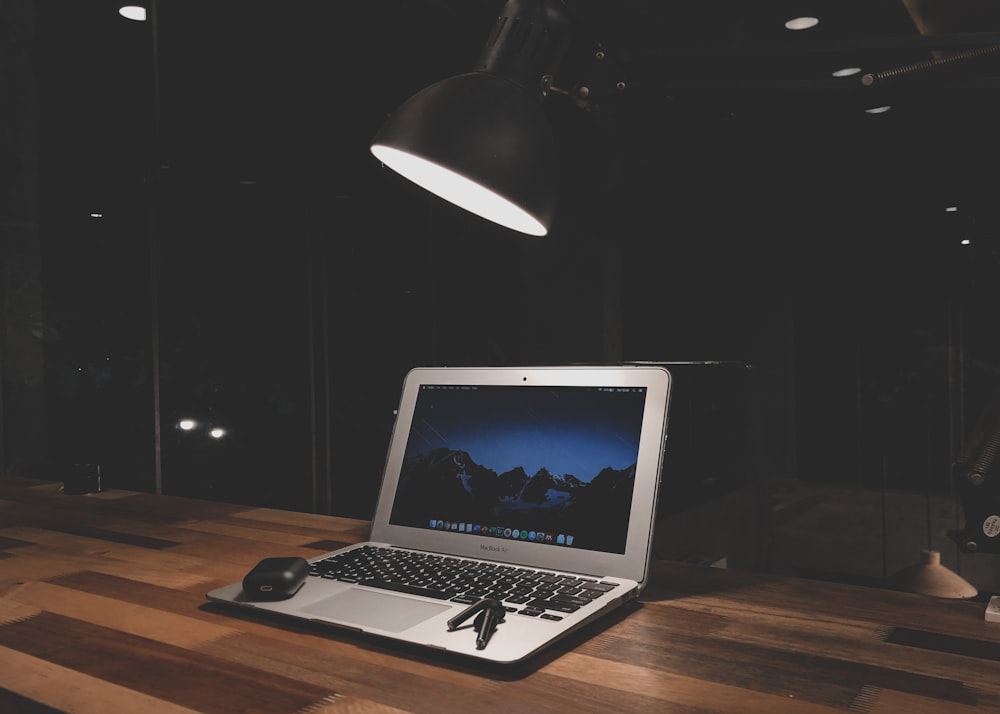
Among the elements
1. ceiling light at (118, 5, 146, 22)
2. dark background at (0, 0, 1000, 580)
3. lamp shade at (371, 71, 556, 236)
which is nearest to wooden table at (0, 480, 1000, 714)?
dark background at (0, 0, 1000, 580)

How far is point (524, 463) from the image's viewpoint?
→ 1.05 metres

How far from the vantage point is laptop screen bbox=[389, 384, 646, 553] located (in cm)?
97

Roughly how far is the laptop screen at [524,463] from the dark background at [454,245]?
0.22m

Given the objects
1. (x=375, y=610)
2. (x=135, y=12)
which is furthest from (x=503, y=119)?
(x=135, y=12)

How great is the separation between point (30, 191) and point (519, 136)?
2050 millimetres

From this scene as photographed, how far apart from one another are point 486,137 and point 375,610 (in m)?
0.52

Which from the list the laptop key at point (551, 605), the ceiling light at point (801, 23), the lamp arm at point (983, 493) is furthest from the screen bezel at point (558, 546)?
the ceiling light at point (801, 23)

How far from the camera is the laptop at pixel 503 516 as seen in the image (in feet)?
2.62

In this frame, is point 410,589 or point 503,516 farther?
point 503,516

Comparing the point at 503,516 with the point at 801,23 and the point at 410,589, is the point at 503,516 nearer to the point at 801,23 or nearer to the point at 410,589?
the point at 410,589

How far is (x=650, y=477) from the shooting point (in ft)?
3.11

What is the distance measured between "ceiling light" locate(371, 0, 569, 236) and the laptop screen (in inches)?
10.5

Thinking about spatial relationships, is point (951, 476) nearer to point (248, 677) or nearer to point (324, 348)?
point (248, 677)

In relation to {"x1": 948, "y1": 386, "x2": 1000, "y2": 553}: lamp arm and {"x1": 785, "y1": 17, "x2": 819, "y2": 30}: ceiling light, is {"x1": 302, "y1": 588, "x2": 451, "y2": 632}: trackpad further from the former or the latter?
{"x1": 785, "y1": 17, "x2": 819, "y2": 30}: ceiling light
